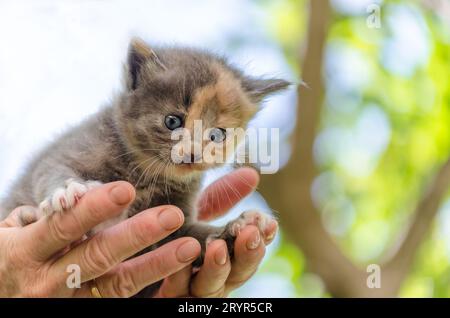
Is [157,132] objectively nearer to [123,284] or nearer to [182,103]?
[182,103]

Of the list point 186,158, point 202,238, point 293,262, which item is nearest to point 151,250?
point 202,238

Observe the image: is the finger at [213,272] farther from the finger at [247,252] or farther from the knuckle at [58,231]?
the knuckle at [58,231]

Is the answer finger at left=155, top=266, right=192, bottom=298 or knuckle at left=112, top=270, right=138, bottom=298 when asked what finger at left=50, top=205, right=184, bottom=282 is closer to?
knuckle at left=112, top=270, right=138, bottom=298

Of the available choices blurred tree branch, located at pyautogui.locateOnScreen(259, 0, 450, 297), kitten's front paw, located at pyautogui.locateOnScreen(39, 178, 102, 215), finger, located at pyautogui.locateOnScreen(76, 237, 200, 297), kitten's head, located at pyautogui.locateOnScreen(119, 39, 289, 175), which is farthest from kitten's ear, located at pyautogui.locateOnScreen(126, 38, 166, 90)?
blurred tree branch, located at pyautogui.locateOnScreen(259, 0, 450, 297)

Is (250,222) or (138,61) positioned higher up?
(138,61)

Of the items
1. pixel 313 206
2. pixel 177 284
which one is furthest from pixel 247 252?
pixel 313 206

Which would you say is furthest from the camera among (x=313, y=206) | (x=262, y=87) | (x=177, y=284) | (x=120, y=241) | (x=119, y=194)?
(x=313, y=206)
